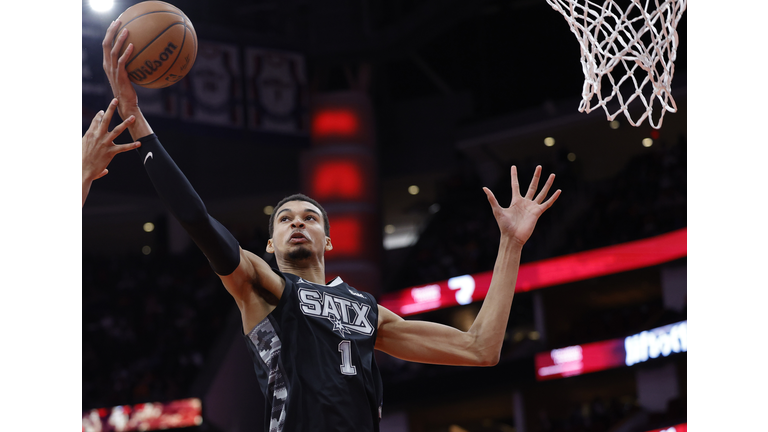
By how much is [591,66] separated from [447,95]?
47.7ft

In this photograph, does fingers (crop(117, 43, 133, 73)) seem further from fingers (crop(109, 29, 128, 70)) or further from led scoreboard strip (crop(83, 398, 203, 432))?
led scoreboard strip (crop(83, 398, 203, 432))

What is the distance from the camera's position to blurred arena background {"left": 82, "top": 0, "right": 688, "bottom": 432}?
43.6ft

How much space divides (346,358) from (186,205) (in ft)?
2.77

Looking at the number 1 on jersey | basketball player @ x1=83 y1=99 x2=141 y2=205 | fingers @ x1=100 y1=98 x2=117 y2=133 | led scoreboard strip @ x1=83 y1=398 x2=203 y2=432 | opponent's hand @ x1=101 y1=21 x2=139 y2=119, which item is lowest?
led scoreboard strip @ x1=83 y1=398 x2=203 y2=432

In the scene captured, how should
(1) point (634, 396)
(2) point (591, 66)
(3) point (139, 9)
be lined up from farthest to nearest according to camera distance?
(1) point (634, 396), (2) point (591, 66), (3) point (139, 9)

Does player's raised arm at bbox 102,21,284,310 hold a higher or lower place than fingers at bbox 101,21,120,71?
lower

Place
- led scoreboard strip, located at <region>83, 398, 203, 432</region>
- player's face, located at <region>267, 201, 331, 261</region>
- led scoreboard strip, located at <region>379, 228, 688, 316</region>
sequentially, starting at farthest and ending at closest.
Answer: led scoreboard strip, located at <region>379, 228, 688, 316</region>, led scoreboard strip, located at <region>83, 398, 203, 432</region>, player's face, located at <region>267, 201, 331, 261</region>

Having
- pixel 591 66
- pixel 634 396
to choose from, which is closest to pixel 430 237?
pixel 634 396

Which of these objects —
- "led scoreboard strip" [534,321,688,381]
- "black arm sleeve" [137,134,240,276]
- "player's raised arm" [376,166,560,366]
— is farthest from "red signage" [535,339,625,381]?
"black arm sleeve" [137,134,240,276]

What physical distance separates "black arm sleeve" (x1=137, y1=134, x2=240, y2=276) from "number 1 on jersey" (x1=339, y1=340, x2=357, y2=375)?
0.53 meters

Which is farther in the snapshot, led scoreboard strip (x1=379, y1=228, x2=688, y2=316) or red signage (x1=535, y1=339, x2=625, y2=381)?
led scoreboard strip (x1=379, y1=228, x2=688, y2=316)

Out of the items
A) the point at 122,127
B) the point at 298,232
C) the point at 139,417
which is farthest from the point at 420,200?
the point at 122,127

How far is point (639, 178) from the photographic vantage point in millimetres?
14812
